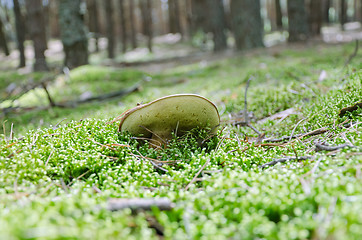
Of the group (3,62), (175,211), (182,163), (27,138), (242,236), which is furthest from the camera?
(3,62)

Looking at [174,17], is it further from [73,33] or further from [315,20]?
[73,33]

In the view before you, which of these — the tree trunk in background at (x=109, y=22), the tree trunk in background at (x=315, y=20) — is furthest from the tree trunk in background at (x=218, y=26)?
the tree trunk in background at (x=109, y=22)

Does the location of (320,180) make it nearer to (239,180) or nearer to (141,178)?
(239,180)

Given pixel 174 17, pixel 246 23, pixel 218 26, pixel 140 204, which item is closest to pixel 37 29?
pixel 246 23

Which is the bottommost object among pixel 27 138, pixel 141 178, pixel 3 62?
pixel 141 178

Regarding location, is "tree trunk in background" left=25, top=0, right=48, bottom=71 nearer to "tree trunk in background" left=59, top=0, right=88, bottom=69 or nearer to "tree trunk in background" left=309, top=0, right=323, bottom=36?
"tree trunk in background" left=59, top=0, right=88, bottom=69

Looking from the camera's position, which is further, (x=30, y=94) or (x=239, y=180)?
(x=30, y=94)

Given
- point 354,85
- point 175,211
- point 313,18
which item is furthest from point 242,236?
point 313,18
